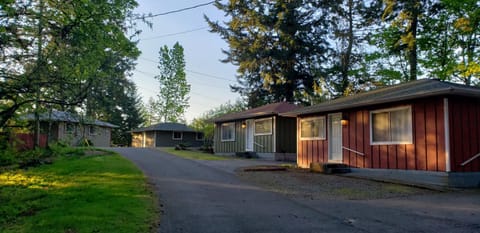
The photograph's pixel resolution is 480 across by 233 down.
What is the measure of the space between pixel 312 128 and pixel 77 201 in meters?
10.2

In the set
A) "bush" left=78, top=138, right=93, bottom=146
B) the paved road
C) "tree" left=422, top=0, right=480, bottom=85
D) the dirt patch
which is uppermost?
"tree" left=422, top=0, right=480, bottom=85

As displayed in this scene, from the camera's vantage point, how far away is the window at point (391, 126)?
36.1 feet

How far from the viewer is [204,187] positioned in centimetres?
942

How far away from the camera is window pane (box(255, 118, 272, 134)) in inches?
804

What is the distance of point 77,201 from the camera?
7305 millimetres

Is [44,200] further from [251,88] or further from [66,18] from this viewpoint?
[251,88]

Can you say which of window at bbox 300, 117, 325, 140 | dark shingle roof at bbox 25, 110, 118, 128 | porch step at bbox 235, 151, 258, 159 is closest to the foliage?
dark shingle roof at bbox 25, 110, 118, 128

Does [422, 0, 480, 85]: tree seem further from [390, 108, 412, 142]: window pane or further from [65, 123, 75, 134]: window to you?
[65, 123, 75, 134]: window

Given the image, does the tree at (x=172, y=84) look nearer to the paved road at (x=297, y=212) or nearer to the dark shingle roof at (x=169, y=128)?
the dark shingle roof at (x=169, y=128)

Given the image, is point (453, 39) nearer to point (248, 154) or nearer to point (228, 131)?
point (248, 154)

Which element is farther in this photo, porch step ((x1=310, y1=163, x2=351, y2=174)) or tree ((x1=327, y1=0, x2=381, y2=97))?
tree ((x1=327, y1=0, x2=381, y2=97))

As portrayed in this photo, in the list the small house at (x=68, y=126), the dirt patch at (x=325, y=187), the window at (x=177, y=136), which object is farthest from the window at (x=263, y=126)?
the window at (x=177, y=136)

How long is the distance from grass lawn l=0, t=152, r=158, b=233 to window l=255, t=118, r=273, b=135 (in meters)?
10.0

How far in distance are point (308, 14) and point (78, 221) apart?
26.6 metres
